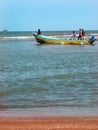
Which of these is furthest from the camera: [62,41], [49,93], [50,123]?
[62,41]

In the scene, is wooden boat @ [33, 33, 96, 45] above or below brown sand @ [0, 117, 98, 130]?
below

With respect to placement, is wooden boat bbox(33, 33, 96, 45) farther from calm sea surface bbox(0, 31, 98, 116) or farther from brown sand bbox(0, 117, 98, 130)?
brown sand bbox(0, 117, 98, 130)

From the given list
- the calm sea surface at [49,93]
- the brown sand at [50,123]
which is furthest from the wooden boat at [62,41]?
the brown sand at [50,123]

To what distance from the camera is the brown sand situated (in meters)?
6.98

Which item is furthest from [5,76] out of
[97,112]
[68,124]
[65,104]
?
[68,124]

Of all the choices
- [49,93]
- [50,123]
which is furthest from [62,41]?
[50,123]

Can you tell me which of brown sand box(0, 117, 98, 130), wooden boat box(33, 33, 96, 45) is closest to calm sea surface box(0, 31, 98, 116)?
brown sand box(0, 117, 98, 130)

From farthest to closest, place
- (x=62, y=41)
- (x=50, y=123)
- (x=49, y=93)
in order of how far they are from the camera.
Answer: (x=62, y=41) → (x=49, y=93) → (x=50, y=123)

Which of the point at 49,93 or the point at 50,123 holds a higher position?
the point at 50,123

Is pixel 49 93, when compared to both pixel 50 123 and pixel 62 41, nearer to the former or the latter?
pixel 50 123

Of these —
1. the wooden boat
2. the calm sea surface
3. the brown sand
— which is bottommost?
the wooden boat

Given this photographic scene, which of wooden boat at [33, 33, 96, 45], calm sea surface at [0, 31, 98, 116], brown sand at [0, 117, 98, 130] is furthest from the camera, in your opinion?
wooden boat at [33, 33, 96, 45]

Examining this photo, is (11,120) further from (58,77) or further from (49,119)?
(58,77)

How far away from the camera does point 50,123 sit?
24.3 ft
